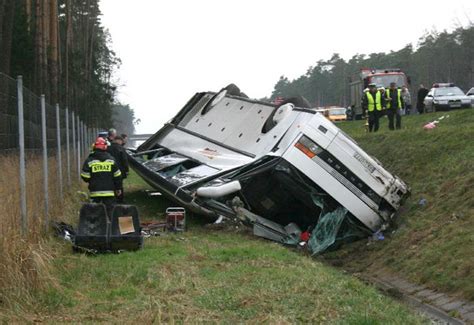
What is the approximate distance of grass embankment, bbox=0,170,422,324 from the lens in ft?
20.8

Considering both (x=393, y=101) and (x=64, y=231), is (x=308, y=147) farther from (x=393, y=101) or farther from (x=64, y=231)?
(x=393, y=101)

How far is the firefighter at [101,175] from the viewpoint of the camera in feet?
35.4

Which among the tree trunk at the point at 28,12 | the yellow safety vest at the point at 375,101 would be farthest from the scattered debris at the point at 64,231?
the tree trunk at the point at 28,12

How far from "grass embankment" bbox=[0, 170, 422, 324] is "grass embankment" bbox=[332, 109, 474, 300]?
1490mm

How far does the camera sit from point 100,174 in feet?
35.4

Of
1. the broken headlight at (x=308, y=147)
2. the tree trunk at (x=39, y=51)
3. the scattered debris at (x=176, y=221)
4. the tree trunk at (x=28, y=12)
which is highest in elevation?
the tree trunk at (x=28, y=12)

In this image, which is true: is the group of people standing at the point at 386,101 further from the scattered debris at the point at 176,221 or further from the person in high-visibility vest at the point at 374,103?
the scattered debris at the point at 176,221

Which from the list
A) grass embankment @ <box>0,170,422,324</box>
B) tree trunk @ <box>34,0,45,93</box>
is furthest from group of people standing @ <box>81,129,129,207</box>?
tree trunk @ <box>34,0,45,93</box>

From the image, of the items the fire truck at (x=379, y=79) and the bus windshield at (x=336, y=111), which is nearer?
the fire truck at (x=379, y=79)

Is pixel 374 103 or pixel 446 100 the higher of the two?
pixel 374 103

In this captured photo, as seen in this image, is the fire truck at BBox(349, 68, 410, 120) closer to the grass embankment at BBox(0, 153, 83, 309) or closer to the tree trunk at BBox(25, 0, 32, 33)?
the tree trunk at BBox(25, 0, 32, 33)

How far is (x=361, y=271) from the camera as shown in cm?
1113

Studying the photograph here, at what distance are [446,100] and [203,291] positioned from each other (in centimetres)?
2494

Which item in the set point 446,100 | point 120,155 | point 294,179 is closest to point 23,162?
point 294,179
